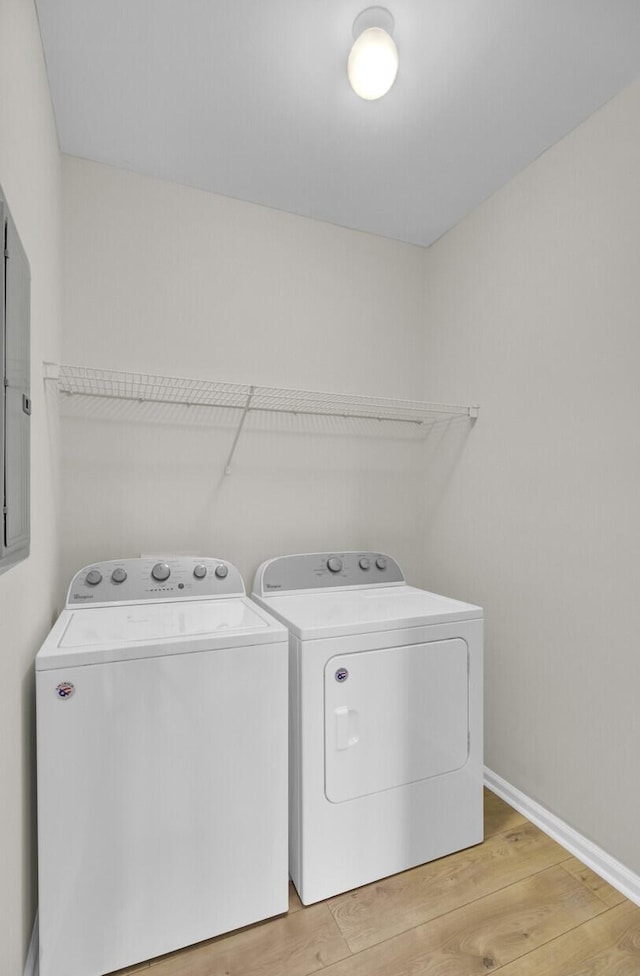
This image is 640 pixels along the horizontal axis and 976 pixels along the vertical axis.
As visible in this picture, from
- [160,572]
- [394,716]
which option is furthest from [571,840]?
[160,572]

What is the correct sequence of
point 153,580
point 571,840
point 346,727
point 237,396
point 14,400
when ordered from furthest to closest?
point 237,396, point 153,580, point 571,840, point 346,727, point 14,400

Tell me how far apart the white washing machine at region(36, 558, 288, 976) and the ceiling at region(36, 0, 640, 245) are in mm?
1665

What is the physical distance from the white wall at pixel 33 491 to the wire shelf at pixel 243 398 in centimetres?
25

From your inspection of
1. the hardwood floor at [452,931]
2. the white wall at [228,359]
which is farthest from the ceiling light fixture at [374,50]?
the hardwood floor at [452,931]

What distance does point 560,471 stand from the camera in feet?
5.87

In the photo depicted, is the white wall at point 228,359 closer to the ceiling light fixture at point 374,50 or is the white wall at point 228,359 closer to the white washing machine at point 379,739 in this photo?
the white washing machine at point 379,739

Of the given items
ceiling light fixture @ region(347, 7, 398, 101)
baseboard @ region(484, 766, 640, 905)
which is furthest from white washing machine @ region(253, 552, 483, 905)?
ceiling light fixture @ region(347, 7, 398, 101)

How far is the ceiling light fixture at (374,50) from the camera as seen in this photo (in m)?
1.32

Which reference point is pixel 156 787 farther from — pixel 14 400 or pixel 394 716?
pixel 14 400

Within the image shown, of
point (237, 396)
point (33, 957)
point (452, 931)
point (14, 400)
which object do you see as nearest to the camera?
point (14, 400)

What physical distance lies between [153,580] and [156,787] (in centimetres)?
74

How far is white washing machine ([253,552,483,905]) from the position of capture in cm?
149

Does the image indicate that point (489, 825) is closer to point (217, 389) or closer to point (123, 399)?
point (217, 389)

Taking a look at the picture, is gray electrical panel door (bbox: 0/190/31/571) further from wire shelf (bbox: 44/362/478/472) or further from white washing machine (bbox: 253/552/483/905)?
white washing machine (bbox: 253/552/483/905)
